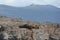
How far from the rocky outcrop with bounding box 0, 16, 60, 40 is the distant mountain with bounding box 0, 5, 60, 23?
27.2 inches

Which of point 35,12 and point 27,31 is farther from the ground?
point 35,12

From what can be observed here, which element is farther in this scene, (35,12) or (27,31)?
(35,12)

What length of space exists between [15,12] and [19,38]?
1.35 m

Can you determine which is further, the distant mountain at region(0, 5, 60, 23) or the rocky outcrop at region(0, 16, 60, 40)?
the distant mountain at region(0, 5, 60, 23)

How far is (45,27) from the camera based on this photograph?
3646 mm

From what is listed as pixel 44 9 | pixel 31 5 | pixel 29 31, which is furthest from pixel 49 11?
pixel 29 31

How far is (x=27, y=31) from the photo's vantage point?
3.43 metres

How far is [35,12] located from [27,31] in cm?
139

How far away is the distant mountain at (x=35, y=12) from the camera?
4.48 metres

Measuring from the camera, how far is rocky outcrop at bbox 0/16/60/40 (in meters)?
3.32

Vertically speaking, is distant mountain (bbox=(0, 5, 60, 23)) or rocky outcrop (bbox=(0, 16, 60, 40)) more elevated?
distant mountain (bbox=(0, 5, 60, 23))

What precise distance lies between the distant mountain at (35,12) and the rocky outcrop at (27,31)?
0.69m

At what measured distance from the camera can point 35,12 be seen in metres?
4.76

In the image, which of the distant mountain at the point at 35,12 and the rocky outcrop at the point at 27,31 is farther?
the distant mountain at the point at 35,12
